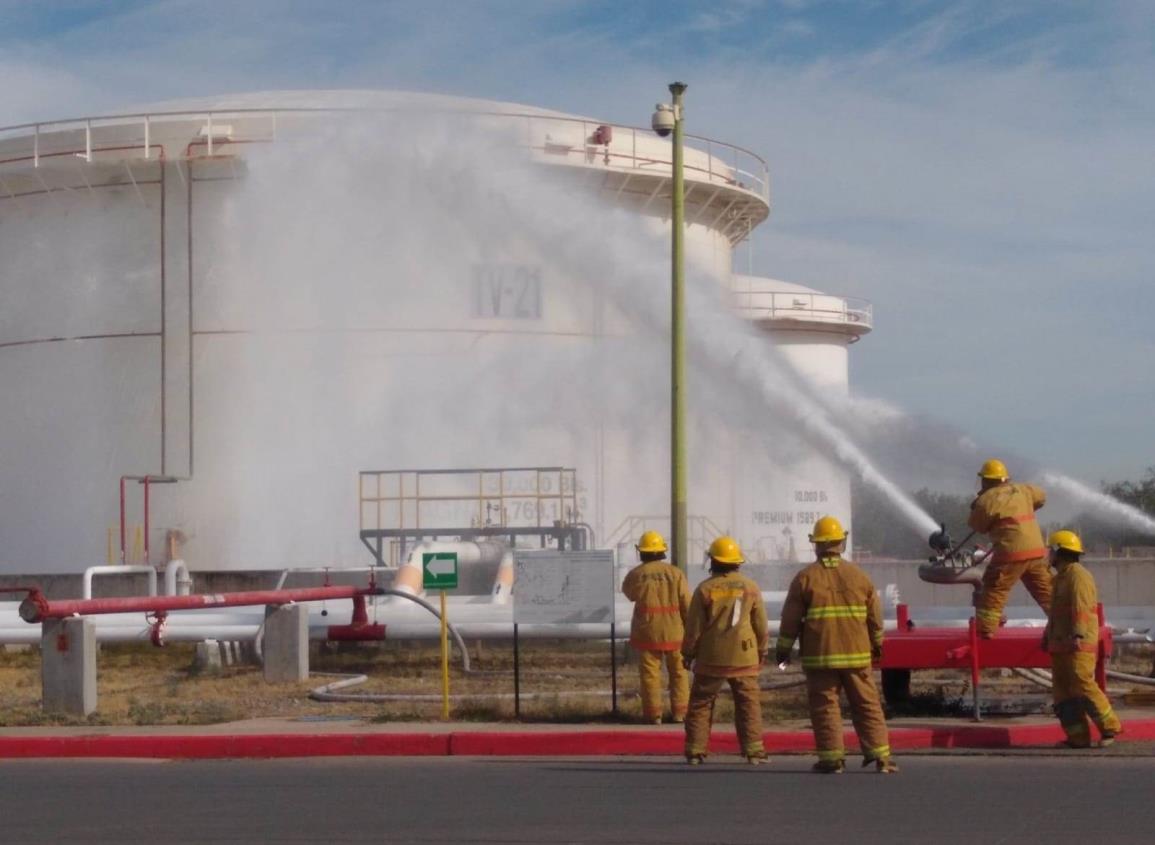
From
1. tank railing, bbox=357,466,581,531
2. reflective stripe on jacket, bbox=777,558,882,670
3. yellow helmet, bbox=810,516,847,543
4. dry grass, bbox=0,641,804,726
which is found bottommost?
dry grass, bbox=0,641,804,726

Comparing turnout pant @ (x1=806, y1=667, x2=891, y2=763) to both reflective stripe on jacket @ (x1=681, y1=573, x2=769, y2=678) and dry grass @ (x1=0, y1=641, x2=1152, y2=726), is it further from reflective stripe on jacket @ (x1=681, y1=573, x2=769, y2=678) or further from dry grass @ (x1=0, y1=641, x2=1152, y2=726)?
dry grass @ (x1=0, y1=641, x2=1152, y2=726)

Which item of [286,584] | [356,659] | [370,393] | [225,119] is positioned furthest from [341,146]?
[356,659]

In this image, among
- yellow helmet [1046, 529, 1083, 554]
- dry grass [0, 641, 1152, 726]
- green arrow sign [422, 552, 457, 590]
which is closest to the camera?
yellow helmet [1046, 529, 1083, 554]

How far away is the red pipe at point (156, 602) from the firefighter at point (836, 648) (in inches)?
306

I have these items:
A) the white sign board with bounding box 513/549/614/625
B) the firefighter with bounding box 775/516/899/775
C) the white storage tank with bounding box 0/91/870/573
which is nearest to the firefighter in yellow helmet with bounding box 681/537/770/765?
the firefighter with bounding box 775/516/899/775

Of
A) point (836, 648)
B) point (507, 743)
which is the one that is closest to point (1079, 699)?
point (836, 648)

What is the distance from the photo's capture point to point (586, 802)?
9711 mm

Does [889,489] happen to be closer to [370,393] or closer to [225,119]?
[370,393]

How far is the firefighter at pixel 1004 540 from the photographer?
42.6 ft

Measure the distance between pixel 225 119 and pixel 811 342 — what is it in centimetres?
1760

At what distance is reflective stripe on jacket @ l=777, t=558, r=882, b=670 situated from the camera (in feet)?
34.9

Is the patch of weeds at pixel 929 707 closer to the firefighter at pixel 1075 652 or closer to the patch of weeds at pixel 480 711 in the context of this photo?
the firefighter at pixel 1075 652

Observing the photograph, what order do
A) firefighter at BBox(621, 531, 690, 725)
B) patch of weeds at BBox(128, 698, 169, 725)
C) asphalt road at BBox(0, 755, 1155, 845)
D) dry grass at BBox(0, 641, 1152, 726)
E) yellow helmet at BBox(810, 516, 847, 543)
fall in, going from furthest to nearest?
patch of weeds at BBox(128, 698, 169, 725) < dry grass at BBox(0, 641, 1152, 726) < firefighter at BBox(621, 531, 690, 725) < yellow helmet at BBox(810, 516, 847, 543) < asphalt road at BBox(0, 755, 1155, 845)

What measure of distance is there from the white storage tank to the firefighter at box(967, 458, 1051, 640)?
1690cm
